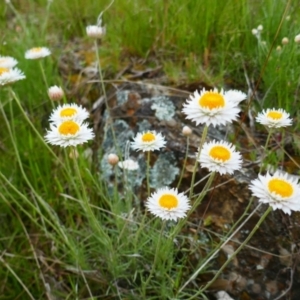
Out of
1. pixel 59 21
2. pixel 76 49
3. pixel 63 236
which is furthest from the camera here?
pixel 59 21

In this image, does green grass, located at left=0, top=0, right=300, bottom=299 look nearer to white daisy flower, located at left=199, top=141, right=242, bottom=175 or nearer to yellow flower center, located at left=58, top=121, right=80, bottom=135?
yellow flower center, located at left=58, top=121, right=80, bottom=135

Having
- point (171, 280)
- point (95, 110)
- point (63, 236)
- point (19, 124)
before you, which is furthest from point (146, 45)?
point (171, 280)

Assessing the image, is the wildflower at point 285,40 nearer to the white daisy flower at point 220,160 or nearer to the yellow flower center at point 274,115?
the yellow flower center at point 274,115

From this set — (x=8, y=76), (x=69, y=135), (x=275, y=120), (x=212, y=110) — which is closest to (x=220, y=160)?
(x=212, y=110)

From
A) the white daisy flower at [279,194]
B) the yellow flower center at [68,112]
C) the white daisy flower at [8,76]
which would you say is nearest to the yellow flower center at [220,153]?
the white daisy flower at [279,194]

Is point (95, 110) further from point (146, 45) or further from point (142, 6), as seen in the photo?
point (142, 6)

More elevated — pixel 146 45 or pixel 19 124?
pixel 146 45
